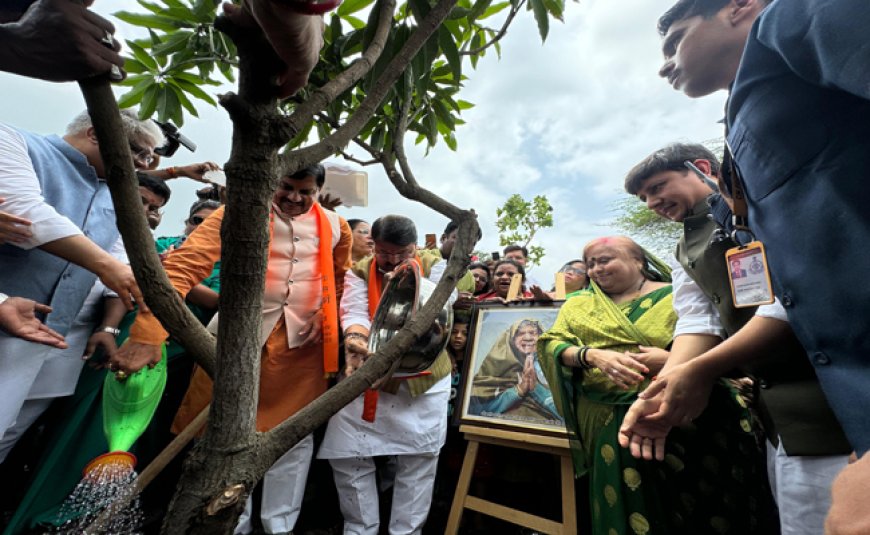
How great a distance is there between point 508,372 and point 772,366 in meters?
1.90

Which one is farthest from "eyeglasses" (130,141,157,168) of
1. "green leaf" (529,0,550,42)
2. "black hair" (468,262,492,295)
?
"black hair" (468,262,492,295)

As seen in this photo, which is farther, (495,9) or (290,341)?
(290,341)

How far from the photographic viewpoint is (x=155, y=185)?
242 cm

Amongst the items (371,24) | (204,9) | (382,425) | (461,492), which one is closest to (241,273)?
(371,24)

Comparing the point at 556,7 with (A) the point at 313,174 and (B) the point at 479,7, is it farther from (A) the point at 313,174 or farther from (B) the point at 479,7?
(A) the point at 313,174

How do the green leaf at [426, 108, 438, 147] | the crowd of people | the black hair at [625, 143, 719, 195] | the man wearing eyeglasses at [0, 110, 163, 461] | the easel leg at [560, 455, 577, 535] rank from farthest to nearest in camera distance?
the easel leg at [560, 455, 577, 535] → the black hair at [625, 143, 719, 195] → the green leaf at [426, 108, 438, 147] → the man wearing eyeglasses at [0, 110, 163, 461] → the crowd of people

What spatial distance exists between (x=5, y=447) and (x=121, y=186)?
2147 millimetres

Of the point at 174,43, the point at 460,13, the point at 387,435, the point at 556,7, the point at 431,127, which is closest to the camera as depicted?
the point at 460,13

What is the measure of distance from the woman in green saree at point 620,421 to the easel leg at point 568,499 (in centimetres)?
8

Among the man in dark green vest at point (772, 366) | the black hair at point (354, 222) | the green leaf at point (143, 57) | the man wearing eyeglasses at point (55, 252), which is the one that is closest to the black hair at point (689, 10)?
the man in dark green vest at point (772, 366)

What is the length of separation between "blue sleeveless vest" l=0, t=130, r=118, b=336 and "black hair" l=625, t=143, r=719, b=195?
243 centimetres

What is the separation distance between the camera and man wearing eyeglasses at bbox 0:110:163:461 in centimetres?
128

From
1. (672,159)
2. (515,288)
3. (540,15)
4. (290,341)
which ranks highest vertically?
(540,15)

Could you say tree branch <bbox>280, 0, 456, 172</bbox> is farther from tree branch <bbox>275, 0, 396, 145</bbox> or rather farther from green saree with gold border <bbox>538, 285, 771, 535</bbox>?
green saree with gold border <bbox>538, 285, 771, 535</bbox>
